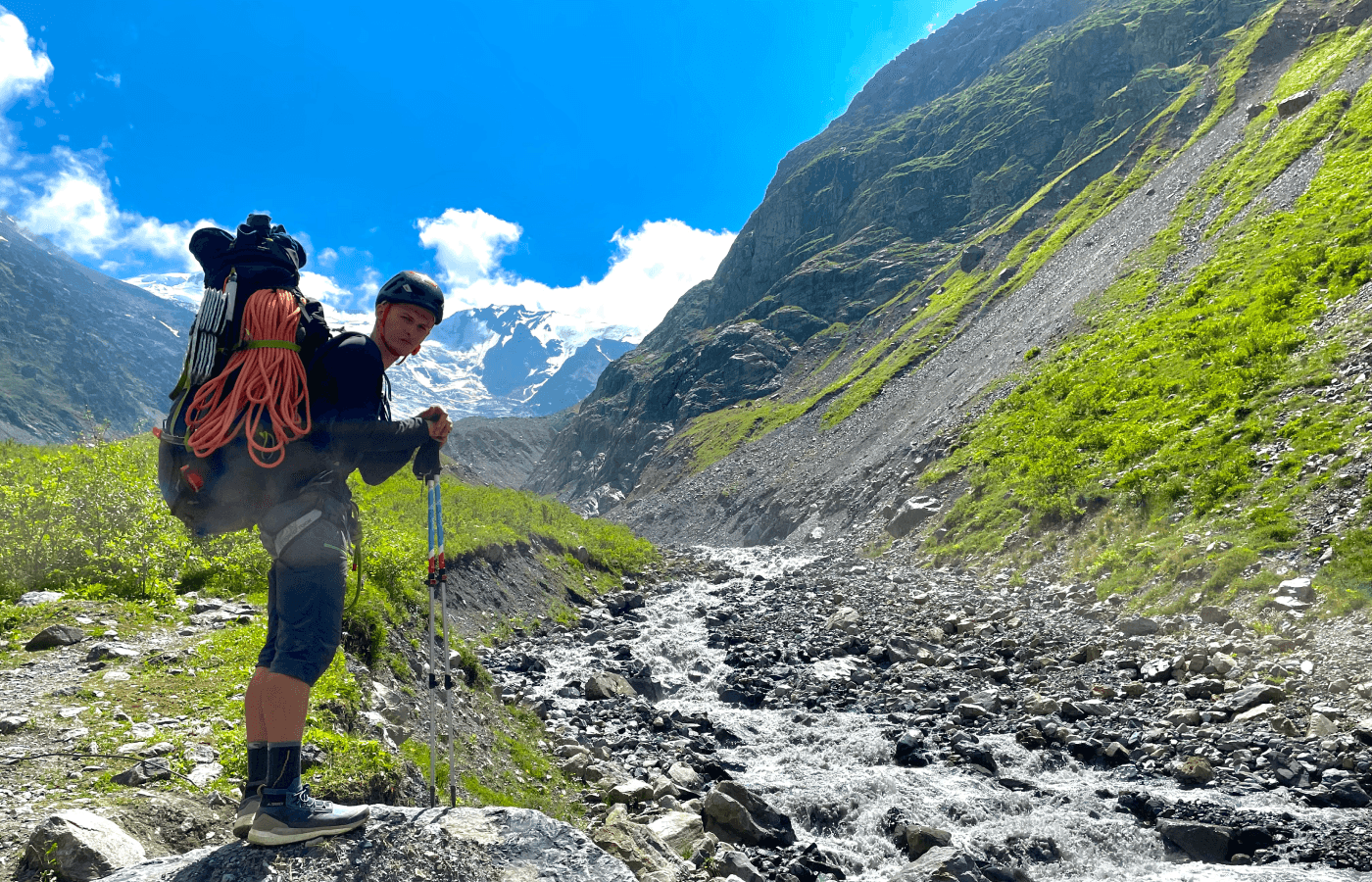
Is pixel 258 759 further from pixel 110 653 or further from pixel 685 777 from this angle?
pixel 685 777

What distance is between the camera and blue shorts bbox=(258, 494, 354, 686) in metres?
3.94

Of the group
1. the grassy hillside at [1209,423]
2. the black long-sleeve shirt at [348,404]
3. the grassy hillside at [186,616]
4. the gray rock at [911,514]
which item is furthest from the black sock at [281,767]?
the gray rock at [911,514]

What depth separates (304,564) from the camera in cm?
404

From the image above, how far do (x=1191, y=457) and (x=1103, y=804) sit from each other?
1286cm

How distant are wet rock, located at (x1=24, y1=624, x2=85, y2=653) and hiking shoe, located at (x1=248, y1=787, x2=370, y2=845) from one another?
5574 millimetres

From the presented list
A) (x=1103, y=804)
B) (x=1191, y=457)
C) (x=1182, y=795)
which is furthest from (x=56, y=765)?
(x=1191, y=457)

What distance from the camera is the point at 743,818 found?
27.0 feet

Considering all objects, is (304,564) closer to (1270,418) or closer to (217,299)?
(217,299)

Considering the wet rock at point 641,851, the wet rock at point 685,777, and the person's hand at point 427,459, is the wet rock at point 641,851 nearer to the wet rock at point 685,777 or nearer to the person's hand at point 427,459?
the wet rock at point 685,777

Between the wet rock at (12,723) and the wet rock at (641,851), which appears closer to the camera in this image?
the wet rock at (12,723)

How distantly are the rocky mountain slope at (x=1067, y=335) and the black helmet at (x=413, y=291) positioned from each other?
15211mm

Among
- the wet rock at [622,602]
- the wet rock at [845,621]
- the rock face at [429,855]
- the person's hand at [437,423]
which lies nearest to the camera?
the rock face at [429,855]

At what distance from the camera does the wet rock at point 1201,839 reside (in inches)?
284

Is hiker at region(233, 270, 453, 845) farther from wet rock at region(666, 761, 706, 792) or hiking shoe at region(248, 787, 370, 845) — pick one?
wet rock at region(666, 761, 706, 792)
